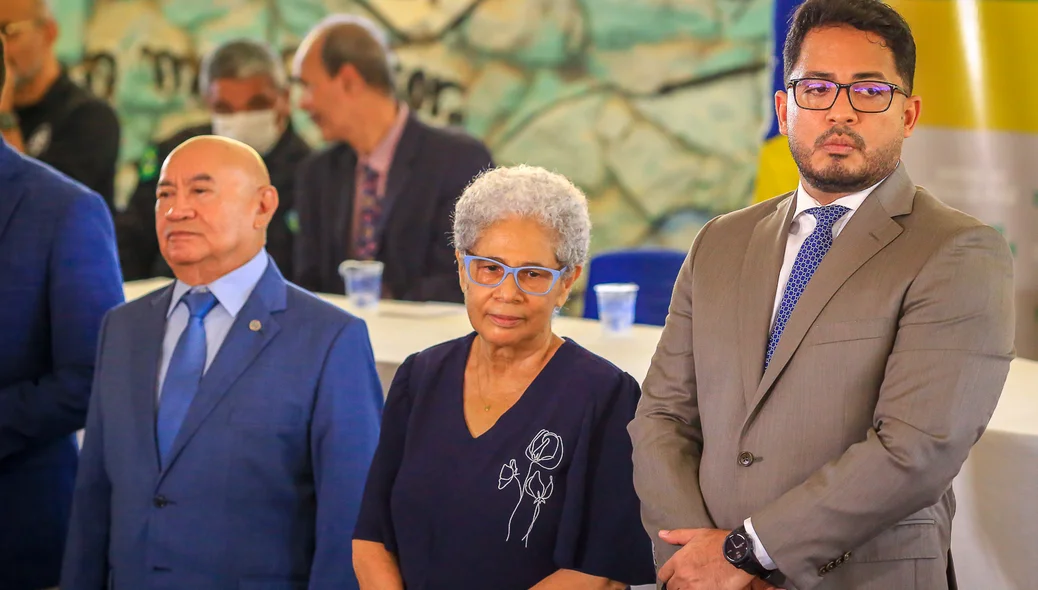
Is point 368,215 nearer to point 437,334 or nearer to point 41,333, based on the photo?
point 437,334

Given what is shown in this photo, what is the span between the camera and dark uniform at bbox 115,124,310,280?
6086 mm

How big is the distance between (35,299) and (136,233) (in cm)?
445

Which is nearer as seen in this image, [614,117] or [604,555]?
[604,555]

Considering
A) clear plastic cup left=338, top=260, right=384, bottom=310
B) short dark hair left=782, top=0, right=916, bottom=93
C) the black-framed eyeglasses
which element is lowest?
clear plastic cup left=338, top=260, right=384, bottom=310

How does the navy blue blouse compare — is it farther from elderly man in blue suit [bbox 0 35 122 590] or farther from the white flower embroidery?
elderly man in blue suit [bbox 0 35 122 590]

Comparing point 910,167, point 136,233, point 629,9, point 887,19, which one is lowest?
point 136,233

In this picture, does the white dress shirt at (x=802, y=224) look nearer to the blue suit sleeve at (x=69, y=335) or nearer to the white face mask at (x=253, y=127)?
the blue suit sleeve at (x=69, y=335)

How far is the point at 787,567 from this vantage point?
4.85ft

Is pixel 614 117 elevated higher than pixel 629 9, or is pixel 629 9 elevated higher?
pixel 629 9

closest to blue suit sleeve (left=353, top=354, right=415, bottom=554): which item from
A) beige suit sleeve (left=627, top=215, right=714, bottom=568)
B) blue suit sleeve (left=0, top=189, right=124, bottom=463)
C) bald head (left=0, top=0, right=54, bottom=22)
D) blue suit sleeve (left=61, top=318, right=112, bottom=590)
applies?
beige suit sleeve (left=627, top=215, right=714, bottom=568)

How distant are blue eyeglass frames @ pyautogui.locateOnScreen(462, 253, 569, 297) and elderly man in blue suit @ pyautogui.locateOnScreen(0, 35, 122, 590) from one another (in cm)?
93

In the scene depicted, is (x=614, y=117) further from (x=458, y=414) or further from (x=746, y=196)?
(x=458, y=414)

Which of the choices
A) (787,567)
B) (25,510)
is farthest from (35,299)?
(787,567)

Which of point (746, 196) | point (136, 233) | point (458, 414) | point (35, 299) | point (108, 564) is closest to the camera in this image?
point (458, 414)
